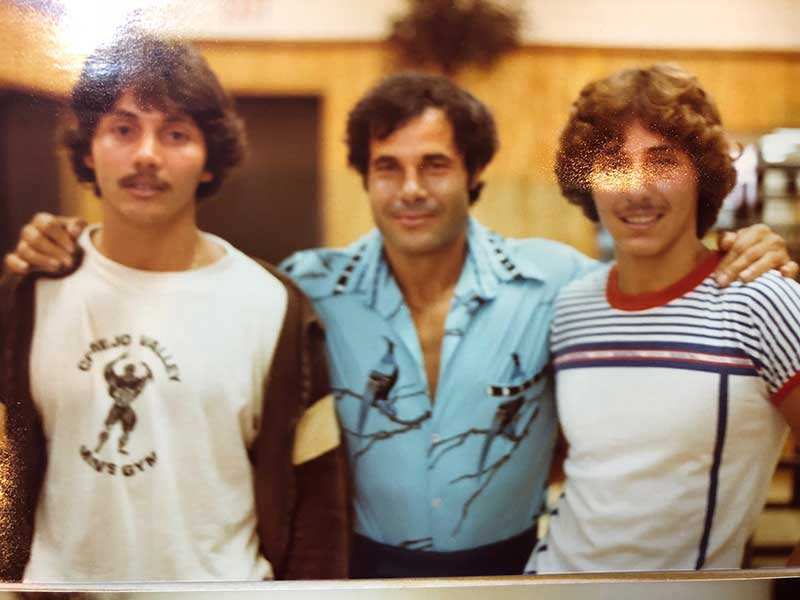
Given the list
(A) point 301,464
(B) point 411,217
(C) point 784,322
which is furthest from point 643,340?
(A) point 301,464

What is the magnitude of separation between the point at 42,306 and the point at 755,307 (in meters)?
1.43

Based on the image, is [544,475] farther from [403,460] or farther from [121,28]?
[121,28]

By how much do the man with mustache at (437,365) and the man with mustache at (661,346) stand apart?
9 centimetres

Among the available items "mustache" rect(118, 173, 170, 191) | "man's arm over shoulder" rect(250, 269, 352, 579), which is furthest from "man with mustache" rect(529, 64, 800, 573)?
"mustache" rect(118, 173, 170, 191)

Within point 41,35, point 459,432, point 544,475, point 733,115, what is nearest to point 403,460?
point 459,432

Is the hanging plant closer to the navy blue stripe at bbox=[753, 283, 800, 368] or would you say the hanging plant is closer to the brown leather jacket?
the brown leather jacket

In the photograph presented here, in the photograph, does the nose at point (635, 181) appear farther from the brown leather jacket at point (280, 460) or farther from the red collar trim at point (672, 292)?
the brown leather jacket at point (280, 460)

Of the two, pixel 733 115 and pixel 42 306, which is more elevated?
pixel 733 115

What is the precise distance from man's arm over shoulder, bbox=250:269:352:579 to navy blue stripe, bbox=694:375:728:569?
0.74 meters

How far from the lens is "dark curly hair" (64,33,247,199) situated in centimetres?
130

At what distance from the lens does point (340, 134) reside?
1318mm

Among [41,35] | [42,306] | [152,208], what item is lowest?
[42,306]

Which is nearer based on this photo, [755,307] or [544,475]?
[755,307]

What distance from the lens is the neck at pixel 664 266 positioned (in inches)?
52.2
